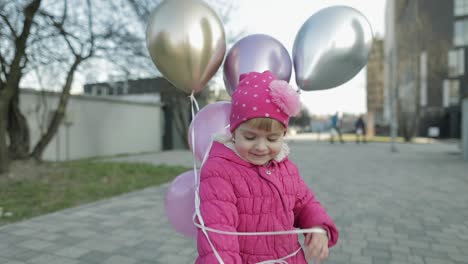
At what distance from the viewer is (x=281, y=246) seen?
4.86 ft

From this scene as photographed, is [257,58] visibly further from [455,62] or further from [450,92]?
[455,62]

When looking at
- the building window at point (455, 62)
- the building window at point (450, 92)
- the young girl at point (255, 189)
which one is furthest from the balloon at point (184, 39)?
the building window at point (455, 62)

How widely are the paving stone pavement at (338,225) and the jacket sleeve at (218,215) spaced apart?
76.0 inches

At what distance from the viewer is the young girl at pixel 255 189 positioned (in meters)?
1.35

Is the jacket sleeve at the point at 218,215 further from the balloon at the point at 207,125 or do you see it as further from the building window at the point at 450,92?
the building window at the point at 450,92

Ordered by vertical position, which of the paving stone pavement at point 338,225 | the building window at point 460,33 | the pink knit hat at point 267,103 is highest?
the building window at point 460,33

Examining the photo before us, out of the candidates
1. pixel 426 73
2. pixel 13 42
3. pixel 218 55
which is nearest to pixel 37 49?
pixel 13 42

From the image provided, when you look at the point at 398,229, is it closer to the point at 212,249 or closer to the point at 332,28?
the point at 332,28

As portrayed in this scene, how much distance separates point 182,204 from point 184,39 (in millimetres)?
888

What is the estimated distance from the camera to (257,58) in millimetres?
1964

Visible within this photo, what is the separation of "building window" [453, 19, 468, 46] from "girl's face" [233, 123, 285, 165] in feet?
109

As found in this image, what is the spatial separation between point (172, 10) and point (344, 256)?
262cm

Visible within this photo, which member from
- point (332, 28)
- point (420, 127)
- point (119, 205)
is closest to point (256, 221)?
point (332, 28)

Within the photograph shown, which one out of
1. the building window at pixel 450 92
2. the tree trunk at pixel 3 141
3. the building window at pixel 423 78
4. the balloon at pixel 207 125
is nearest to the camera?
the balloon at pixel 207 125
